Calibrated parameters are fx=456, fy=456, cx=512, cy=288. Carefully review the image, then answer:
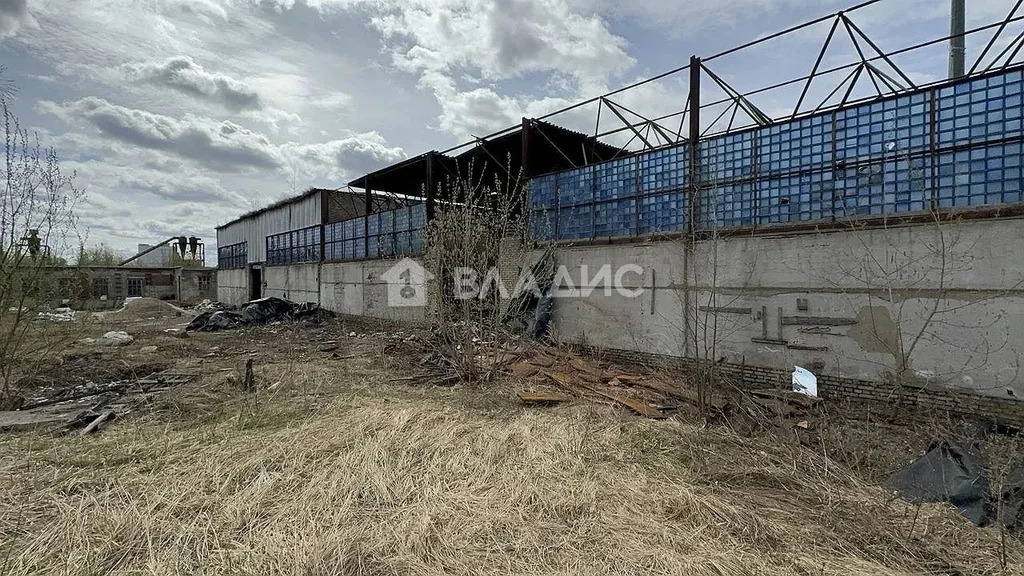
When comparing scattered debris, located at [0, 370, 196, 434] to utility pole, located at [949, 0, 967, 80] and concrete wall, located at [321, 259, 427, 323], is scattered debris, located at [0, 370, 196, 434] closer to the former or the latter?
concrete wall, located at [321, 259, 427, 323]

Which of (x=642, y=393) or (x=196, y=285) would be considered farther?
(x=196, y=285)

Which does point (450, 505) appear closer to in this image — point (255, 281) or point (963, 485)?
point (963, 485)

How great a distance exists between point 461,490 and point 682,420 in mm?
2930

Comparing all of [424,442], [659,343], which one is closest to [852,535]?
[424,442]

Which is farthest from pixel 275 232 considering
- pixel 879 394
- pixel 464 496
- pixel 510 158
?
Result: pixel 879 394

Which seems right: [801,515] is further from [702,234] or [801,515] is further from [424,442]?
[702,234]

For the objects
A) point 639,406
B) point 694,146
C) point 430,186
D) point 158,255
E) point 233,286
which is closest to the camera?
point 639,406

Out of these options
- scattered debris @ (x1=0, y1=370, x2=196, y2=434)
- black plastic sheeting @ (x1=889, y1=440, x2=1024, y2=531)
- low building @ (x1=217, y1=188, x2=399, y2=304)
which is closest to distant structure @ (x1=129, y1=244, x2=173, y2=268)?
low building @ (x1=217, y1=188, x2=399, y2=304)

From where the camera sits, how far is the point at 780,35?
7.41 metres

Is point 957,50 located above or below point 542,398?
above

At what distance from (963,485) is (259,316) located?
57.1 ft

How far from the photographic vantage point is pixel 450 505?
126 inches

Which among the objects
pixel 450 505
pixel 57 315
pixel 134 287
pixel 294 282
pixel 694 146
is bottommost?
pixel 450 505

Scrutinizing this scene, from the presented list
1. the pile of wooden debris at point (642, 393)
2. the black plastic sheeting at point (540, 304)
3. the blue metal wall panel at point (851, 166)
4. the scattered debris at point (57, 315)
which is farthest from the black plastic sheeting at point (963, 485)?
the scattered debris at point (57, 315)
